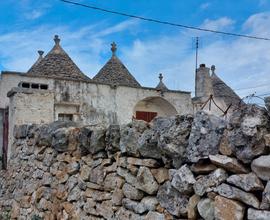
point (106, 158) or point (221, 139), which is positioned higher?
point (221, 139)

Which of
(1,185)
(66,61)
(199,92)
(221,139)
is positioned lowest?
(1,185)

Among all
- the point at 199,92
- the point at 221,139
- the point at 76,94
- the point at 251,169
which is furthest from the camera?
the point at 199,92

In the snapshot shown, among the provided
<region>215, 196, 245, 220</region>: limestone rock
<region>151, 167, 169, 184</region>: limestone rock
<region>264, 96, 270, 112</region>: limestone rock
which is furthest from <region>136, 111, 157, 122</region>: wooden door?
<region>264, 96, 270, 112</region>: limestone rock

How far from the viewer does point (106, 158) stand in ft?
12.6

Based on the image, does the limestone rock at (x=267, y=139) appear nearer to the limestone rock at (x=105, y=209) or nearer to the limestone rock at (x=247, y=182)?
the limestone rock at (x=247, y=182)

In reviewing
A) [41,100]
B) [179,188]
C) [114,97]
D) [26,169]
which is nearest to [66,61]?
[114,97]

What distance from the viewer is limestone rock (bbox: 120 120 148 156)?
10.6 ft

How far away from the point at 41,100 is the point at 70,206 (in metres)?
5.48

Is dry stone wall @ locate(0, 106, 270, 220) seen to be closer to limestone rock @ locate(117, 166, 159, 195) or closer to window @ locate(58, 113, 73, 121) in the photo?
limestone rock @ locate(117, 166, 159, 195)

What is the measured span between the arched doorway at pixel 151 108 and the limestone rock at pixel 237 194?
36.4 ft

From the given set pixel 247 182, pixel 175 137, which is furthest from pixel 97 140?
pixel 247 182

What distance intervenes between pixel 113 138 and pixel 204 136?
146cm

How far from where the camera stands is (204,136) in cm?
240

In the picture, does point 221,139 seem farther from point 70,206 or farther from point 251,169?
point 70,206
